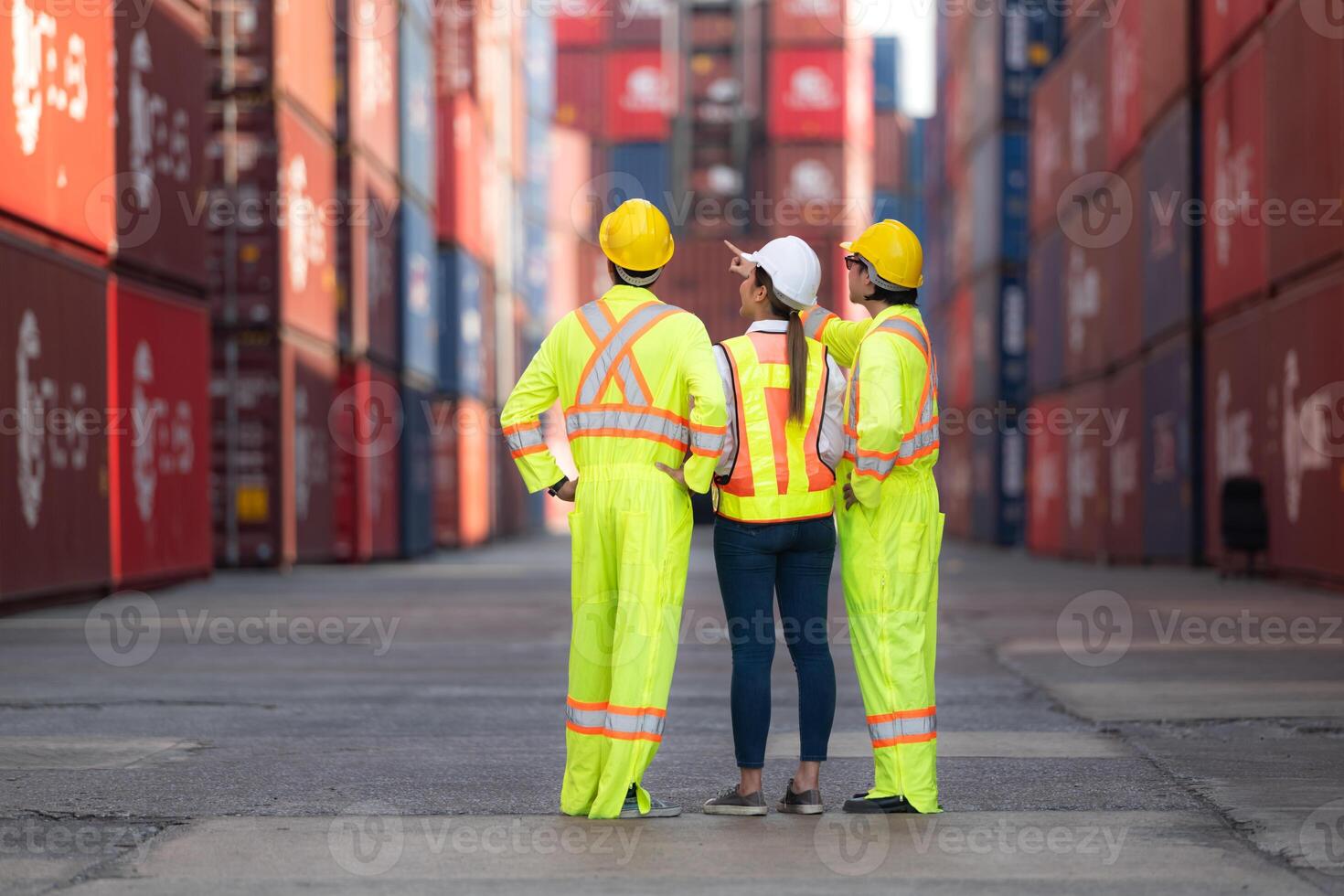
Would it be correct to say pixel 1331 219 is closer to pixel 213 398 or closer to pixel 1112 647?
pixel 1112 647

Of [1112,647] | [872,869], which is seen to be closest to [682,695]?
[1112,647]

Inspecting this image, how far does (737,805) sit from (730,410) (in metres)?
1.19

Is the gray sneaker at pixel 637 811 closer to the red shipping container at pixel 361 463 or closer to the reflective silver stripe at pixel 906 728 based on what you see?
the reflective silver stripe at pixel 906 728

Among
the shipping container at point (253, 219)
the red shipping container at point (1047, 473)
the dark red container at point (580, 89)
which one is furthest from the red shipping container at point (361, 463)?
the dark red container at point (580, 89)

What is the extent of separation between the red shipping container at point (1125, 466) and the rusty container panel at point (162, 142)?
42.0 feet

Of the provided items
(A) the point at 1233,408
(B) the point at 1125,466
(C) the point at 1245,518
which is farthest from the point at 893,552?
(B) the point at 1125,466

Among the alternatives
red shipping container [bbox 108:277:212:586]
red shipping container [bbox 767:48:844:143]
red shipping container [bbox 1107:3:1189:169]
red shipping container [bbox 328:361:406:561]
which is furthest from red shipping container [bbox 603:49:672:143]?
red shipping container [bbox 108:277:212:586]

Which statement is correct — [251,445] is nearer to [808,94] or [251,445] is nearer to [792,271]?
[792,271]

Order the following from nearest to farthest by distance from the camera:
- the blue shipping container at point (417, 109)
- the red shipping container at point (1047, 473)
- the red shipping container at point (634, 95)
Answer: the blue shipping container at point (417, 109), the red shipping container at point (1047, 473), the red shipping container at point (634, 95)

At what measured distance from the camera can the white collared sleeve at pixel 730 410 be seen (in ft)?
18.6

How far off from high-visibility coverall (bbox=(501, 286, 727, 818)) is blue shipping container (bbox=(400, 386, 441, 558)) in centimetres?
2495

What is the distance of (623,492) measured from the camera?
5.61 metres

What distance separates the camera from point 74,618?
1509 cm

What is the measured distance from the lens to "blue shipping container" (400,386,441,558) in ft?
100
